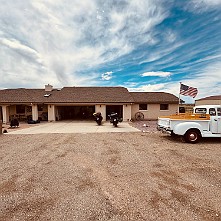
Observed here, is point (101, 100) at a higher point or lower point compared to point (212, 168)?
higher

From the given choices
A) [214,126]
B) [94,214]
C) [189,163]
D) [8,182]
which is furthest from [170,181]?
[214,126]

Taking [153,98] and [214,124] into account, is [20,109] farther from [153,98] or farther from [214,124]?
[214,124]

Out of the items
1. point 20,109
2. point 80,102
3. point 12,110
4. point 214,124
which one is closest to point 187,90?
point 214,124

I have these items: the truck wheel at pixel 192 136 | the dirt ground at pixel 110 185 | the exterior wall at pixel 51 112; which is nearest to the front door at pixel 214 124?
the truck wheel at pixel 192 136

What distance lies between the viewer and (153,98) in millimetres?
20531

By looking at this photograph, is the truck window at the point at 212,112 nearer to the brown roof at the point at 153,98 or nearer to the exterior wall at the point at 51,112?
the brown roof at the point at 153,98

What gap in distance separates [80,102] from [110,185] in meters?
15.4

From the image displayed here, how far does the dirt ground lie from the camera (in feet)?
9.08

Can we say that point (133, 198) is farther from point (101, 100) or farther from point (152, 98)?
point (152, 98)

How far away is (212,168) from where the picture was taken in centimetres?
475

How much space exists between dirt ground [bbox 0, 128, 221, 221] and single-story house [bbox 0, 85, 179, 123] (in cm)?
1240

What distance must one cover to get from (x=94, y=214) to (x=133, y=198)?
0.95m

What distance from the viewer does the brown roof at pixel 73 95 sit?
60.6 feet

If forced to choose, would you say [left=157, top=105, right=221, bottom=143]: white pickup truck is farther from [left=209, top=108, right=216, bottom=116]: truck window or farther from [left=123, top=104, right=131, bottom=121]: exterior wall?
[left=123, top=104, right=131, bottom=121]: exterior wall
